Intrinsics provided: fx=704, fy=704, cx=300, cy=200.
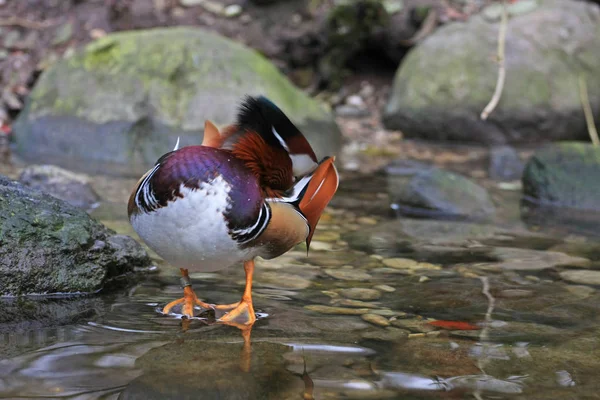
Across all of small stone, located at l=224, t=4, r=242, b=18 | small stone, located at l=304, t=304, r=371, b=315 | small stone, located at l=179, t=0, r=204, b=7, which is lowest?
small stone, located at l=304, t=304, r=371, b=315

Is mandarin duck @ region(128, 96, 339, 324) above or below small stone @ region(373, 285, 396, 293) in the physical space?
above

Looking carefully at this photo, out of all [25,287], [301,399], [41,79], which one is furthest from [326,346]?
[41,79]

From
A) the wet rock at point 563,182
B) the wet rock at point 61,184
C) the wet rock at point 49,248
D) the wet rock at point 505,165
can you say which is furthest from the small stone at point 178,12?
the wet rock at point 49,248

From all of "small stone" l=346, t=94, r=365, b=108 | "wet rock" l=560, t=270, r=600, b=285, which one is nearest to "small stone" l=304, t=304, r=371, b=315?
"wet rock" l=560, t=270, r=600, b=285

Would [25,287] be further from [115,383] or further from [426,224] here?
[426,224]

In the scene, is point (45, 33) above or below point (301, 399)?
above

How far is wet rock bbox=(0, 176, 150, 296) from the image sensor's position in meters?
3.08

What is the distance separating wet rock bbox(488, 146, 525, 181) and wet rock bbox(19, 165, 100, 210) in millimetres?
3894

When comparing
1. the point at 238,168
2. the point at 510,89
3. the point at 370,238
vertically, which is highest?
the point at 510,89

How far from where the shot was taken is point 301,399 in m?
2.12

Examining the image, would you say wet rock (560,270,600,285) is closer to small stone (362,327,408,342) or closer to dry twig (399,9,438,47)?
small stone (362,327,408,342)

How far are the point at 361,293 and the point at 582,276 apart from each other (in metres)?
1.27

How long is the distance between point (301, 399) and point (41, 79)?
6625 millimetres

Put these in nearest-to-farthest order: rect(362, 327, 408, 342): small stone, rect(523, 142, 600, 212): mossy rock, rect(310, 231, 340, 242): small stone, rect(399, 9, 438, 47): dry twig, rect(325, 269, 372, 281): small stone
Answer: rect(362, 327, 408, 342): small stone, rect(325, 269, 372, 281): small stone, rect(310, 231, 340, 242): small stone, rect(523, 142, 600, 212): mossy rock, rect(399, 9, 438, 47): dry twig
